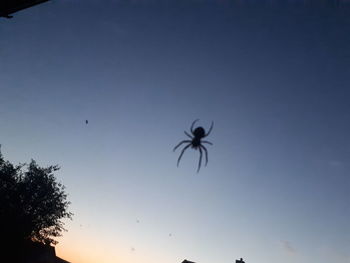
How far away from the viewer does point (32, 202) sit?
36125 millimetres

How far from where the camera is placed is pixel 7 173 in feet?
118

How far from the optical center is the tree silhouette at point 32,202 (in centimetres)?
3331

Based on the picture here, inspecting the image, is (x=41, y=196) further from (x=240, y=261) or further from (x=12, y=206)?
(x=240, y=261)

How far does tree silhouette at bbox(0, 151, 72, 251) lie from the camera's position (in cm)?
3331

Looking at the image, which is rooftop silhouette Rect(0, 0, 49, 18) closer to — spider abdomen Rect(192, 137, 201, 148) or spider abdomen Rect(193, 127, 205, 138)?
spider abdomen Rect(193, 127, 205, 138)

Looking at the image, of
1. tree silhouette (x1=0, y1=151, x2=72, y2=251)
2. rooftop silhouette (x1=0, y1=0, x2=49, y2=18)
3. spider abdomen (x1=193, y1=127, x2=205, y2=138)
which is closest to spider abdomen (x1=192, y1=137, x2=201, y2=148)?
spider abdomen (x1=193, y1=127, x2=205, y2=138)

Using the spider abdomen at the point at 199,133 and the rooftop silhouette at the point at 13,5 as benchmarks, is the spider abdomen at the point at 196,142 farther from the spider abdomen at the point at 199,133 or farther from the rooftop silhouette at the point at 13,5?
the rooftop silhouette at the point at 13,5

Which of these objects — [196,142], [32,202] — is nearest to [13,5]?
[196,142]

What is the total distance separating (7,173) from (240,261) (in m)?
29.6

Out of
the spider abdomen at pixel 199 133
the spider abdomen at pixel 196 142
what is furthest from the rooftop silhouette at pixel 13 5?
the spider abdomen at pixel 196 142

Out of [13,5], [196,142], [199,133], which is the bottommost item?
[13,5]

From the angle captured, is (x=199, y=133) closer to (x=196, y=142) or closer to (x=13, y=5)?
(x=196, y=142)

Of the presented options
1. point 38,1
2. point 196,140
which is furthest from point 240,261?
point 38,1

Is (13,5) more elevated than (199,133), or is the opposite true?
(199,133)
